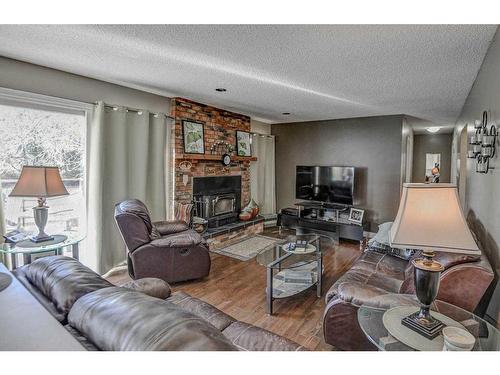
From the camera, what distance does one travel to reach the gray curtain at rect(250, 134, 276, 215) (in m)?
6.17

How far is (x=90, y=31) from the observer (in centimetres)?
197

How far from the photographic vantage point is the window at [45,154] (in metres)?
2.76

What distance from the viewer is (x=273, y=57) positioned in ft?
7.81

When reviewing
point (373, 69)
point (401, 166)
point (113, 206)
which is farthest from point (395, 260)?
point (113, 206)

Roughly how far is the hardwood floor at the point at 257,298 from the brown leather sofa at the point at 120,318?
3.00ft

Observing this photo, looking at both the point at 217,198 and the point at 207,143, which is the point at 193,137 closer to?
the point at 207,143

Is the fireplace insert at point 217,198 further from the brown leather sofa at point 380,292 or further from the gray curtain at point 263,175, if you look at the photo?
the brown leather sofa at point 380,292

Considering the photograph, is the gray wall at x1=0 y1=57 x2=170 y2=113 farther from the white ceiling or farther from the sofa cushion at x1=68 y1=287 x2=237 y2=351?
the sofa cushion at x1=68 y1=287 x2=237 y2=351

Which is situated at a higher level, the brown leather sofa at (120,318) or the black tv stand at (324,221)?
the brown leather sofa at (120,318)

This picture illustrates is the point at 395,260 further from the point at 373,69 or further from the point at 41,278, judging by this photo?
the point at 41,278

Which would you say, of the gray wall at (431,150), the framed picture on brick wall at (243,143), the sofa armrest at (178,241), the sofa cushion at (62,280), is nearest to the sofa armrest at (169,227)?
the sofa armrest at (178,241)

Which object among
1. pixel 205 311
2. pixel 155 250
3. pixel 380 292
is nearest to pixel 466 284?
pixel 380 292

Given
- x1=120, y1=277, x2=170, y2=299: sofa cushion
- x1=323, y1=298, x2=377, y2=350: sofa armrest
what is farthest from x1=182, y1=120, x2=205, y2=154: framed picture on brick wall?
x1=323, y1=298, x2=377, y2=350: sofa armrest
